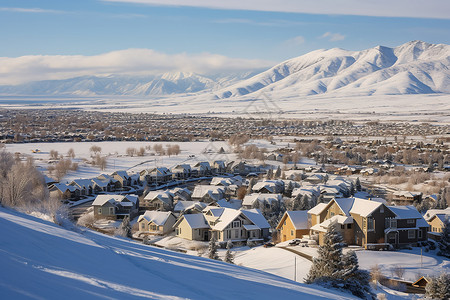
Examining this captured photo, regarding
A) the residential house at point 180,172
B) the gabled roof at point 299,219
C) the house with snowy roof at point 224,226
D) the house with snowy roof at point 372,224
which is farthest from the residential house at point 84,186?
the house with snowy roof at point 372,224

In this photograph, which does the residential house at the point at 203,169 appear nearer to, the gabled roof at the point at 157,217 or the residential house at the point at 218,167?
the residential house at the point at 218,167

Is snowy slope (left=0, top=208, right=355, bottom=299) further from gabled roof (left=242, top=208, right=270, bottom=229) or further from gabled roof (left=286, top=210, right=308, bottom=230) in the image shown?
gabled roof (left=242, top=208, right=270, bottom=229)

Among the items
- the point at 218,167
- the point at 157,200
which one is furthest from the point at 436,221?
the point at 218,167

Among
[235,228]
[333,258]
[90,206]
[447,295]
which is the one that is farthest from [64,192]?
[447,295]

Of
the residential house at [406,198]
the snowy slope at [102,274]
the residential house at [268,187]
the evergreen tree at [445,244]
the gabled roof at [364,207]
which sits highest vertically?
the snowy slope at [102,274]

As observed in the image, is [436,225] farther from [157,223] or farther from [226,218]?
[157,223]

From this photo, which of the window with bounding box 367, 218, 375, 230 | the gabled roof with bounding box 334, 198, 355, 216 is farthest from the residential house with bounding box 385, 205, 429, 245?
the gabled roof with bounding box 334, 198, 355, 216
